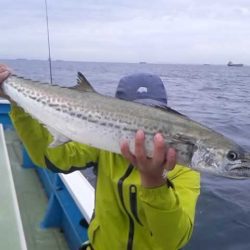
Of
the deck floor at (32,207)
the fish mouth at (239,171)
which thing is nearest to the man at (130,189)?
the fish mouth at (239,171)

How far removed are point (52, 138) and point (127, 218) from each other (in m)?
0.62

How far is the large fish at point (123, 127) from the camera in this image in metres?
2.15

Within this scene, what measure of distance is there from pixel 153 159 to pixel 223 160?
34cm

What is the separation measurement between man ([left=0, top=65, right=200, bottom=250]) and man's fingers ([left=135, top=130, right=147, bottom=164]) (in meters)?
0.04

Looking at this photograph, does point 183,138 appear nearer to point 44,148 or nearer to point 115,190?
point 115,190

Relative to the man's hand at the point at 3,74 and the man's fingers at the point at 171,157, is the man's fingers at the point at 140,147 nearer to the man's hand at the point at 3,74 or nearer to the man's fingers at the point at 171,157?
the man's fingers at the point at 171,157

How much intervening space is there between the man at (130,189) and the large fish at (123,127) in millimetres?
127

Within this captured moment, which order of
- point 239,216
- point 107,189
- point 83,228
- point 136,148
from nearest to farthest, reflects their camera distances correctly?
point 136,148 → point 107,189 → point 83,228 → point 239,216

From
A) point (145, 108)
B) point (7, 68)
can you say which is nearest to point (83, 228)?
point (7, 68)

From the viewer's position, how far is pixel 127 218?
8.57ft

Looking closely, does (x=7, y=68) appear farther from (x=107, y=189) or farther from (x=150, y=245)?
(x=150, y=245)

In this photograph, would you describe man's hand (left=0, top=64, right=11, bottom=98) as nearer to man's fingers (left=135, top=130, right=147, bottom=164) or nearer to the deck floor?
man's fingers (left=135, top=130, right=147, bottom=164)

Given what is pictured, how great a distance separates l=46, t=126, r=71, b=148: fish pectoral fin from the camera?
2445 millimetres

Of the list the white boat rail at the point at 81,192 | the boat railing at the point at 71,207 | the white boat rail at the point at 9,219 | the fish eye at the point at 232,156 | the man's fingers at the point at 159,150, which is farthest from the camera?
the boat railing at the point at 71,207
